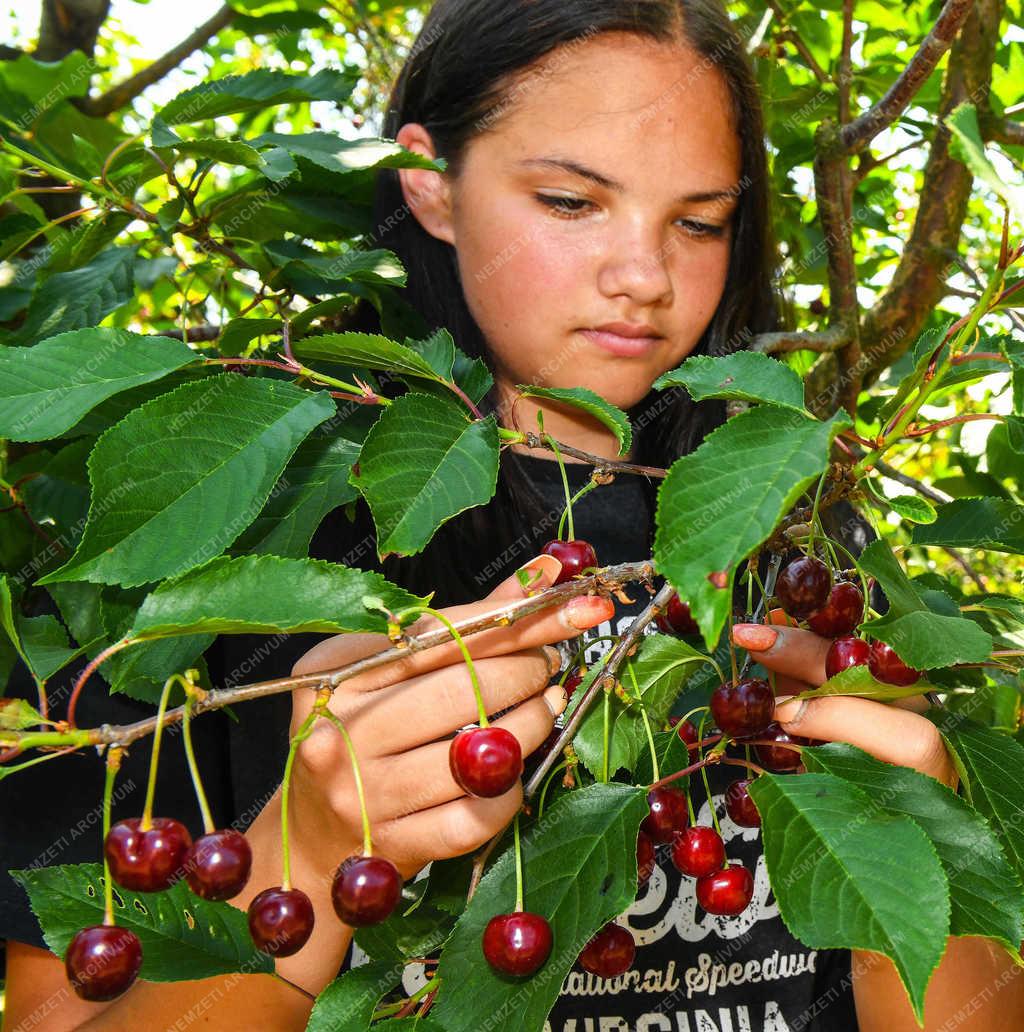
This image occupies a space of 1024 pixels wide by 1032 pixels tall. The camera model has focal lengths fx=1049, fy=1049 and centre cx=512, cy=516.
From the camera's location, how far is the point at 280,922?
768 millimetres

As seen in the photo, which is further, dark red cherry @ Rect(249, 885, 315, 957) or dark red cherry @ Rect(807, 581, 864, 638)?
dark red cherry @ Rect(807, 581, 864, 638)

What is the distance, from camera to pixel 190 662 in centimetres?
91

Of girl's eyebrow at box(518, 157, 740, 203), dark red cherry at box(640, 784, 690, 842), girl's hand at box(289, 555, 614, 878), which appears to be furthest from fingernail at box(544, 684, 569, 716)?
girl's eyebrow at box(518, 157, 740, 203)

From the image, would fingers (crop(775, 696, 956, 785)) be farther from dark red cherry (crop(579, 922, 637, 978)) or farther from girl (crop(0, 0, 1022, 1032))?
dark red cherry (crop(579, 922, 637, 978))

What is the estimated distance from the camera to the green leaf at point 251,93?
133cm

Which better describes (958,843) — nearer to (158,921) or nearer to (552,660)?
(552,660)

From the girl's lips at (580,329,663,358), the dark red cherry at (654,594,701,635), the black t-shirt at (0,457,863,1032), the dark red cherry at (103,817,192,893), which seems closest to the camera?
the dark red cherry at (103,817,192,893)

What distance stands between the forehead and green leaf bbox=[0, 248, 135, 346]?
0.59m

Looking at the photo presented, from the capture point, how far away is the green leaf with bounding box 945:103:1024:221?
2.27 feet

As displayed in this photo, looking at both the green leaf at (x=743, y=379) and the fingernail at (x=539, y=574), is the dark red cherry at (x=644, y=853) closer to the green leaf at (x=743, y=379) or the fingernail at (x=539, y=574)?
the fingernail at (x=539, y=574)

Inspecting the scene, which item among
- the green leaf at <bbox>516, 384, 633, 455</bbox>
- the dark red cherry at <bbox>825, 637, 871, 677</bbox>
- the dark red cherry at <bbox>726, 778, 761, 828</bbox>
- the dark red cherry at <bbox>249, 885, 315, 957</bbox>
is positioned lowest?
the dark red cherry at <bbox>726, 778, 761, 828</bbox>

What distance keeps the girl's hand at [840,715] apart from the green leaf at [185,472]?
17.3 inches

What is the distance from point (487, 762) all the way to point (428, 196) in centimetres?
123

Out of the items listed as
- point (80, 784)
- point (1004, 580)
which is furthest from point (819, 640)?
point (1004, 580)
